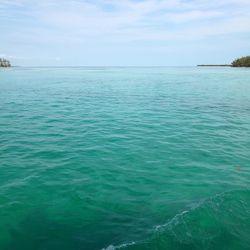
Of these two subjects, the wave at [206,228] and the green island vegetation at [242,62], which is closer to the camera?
the wave at [206,228]

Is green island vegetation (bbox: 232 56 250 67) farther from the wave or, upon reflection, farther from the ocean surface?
the wave

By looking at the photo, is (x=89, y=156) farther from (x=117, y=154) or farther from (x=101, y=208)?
(x=101, y=208)

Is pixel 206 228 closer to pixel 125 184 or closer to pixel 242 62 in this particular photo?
pixel 125 184

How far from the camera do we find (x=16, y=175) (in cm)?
1443

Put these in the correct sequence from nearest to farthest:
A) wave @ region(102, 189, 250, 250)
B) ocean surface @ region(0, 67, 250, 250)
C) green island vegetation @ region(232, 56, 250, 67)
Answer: wave @ region(102, 189, 250, 250)
ocean surface @ region(0, 67, 250, 250)
green island vegetation @ region(232, 56, 250, 67)

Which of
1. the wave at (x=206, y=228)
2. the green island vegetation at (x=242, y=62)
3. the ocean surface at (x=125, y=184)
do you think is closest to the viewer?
the wave at (x=206, y=228)

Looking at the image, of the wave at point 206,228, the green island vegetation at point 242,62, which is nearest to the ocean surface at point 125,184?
the wave at point 206,228

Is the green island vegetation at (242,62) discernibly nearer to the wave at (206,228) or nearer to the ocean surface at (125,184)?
the ocean surface at (125,184)

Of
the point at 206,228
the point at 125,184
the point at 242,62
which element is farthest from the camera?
the point at 242,62

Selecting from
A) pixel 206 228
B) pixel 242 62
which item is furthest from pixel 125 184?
pixel 242 62

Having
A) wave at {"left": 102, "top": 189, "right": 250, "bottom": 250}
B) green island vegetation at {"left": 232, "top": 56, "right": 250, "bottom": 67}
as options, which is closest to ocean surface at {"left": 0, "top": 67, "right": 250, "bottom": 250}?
wave at {"left": 102, "top": 189, "right": 250, "bottom": 250}

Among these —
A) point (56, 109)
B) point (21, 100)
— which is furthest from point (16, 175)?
point (21, 100)

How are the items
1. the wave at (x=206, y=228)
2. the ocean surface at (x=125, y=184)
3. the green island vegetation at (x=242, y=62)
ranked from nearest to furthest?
the wave at (x=206, y=228) < the ocean surface at (x=125, y=184) < the green island vegetation at (x=242, y=62)

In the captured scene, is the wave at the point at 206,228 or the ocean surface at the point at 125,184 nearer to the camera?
the wave at the point at 206,228
